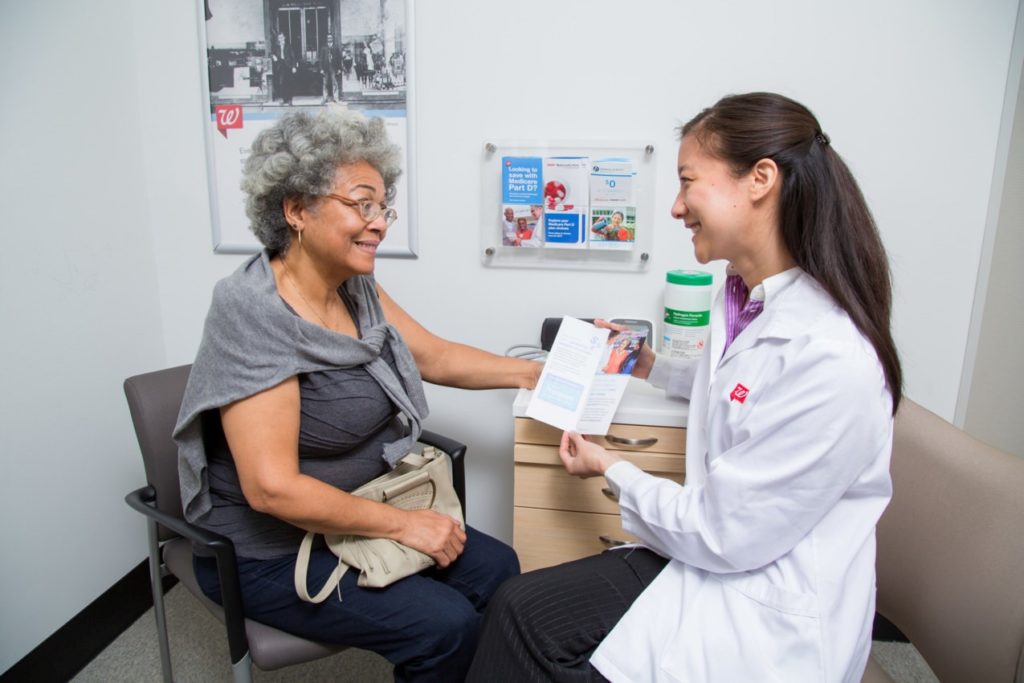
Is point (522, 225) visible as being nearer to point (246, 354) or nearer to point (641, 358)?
point (641, 358)

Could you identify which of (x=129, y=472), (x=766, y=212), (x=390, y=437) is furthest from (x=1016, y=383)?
(x=129, y=472)

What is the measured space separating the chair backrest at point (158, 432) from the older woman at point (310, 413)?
14cm

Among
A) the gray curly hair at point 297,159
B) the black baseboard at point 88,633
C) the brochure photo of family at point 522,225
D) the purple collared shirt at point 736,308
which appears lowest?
the black baseboard at point 88,633

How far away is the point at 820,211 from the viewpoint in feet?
3.06

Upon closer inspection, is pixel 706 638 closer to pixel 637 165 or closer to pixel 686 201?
pixel 686 201

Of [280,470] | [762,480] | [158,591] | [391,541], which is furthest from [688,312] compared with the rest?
[158,591]

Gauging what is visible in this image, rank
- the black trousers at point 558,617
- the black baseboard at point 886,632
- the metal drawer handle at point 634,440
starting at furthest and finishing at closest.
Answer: the black baseboard at point 886,632 < the metal drawer handle at point 634,440 < the black trousers at point 558,617

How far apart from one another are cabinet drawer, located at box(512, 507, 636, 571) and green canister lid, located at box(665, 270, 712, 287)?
0.63 m

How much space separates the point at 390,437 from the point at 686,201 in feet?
2.46

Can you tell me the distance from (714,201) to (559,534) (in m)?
0.81

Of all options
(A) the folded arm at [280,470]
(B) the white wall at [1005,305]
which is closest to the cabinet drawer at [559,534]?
(A) the folded arm at [280,470]

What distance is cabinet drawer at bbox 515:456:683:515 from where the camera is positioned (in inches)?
53.7

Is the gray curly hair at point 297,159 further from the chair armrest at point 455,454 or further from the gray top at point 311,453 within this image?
the chair armrest at point 455,454

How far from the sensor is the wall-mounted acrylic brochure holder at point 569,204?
65.2 inches
